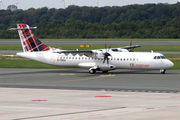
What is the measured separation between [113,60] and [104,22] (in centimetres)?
Answer: 12450

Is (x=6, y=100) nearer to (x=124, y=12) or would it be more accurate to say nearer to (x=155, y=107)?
(x=155, y=107)

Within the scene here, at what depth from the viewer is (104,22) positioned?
159m

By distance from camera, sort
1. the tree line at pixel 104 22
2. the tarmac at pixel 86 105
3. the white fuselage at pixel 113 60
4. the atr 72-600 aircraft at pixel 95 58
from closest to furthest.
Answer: the tarmac at pixel 86 105 → the white fuselage at pixel 113 60 → the atr 72-600 aircraft at pixel 95 58 → the tree line at pixel 104 22

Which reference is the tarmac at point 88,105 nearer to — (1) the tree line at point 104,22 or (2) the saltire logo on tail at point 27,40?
(2) the saltire logo on tail at point 27,40

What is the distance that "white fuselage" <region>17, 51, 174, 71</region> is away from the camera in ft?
114

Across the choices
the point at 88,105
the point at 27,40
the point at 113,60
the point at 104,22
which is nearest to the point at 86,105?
the point at 88,105

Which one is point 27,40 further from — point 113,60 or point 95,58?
point 113,60

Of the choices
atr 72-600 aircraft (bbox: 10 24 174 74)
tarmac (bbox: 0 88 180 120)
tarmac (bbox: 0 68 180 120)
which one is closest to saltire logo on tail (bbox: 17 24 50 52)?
atr 72-600 aircraft (bbox: 10 24 174 74)

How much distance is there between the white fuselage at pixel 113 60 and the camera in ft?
114

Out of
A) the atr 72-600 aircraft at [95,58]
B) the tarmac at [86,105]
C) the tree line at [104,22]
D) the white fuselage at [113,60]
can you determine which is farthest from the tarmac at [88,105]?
the tree line at [104,22]

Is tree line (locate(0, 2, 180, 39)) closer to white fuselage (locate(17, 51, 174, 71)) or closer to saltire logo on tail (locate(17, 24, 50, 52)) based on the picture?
white fuselage (locate(17, 51, 174, 71))

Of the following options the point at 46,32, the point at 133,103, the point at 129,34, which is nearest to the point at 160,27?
the point at 129,34

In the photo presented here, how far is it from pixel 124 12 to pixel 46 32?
204ft

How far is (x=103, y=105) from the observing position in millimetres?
16672
